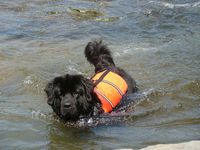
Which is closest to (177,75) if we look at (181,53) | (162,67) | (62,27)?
(162,67)

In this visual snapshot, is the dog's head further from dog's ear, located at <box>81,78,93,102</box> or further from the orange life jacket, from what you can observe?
the orange life jacket

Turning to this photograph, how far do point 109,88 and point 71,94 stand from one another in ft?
3.02

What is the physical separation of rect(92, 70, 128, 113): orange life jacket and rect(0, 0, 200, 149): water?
0.36m

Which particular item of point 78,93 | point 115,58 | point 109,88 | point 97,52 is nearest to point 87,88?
point 78,93

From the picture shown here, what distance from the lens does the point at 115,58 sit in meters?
10.5

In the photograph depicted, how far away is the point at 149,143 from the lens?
231 inches

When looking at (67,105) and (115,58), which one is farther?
(115,58)

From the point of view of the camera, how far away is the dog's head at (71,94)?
6.58 m

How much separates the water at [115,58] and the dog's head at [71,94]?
28 cm

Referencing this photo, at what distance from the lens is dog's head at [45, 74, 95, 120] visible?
6.58 m

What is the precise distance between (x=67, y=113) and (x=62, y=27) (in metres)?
7.59

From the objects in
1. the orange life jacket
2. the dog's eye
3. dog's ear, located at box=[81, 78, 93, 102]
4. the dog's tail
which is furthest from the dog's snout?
the dog's tail

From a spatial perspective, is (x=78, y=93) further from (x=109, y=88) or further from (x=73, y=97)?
(x=109, y=88)

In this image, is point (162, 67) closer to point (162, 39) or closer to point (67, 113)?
point (162, 39)
